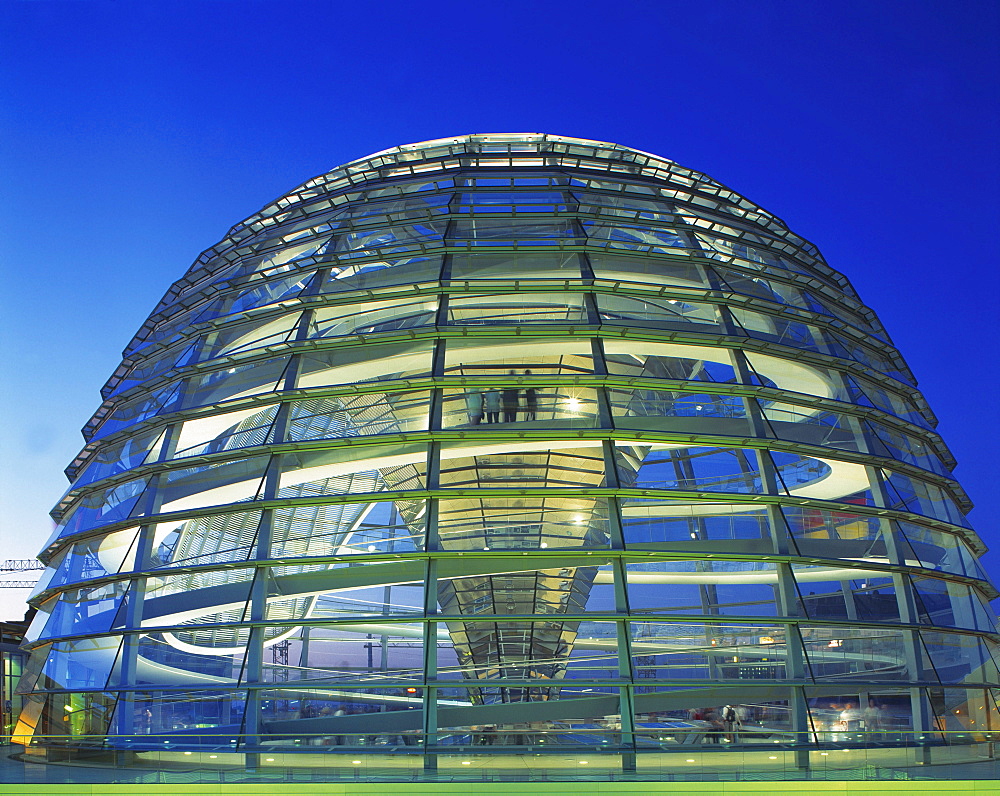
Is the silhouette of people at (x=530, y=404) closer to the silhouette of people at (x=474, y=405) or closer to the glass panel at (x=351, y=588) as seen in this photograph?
the silhouette of people at (x=474, y=405)

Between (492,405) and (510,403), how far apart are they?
38 centimetres

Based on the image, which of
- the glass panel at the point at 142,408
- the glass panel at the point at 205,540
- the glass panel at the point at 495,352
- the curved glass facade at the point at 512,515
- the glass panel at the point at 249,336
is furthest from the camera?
the glass panel at the point at 249,336

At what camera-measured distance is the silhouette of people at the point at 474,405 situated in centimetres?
1923

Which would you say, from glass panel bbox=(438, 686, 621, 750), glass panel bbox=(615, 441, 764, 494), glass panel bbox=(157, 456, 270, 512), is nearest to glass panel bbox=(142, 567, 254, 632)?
glass panel bbox=(157, 456, 270, 512)

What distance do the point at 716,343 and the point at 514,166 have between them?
9885mm

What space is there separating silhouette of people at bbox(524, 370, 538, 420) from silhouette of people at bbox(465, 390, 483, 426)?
37.0 inches

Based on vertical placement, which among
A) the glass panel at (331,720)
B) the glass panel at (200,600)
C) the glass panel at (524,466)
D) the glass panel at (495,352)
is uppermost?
the glass panel at (495,352)

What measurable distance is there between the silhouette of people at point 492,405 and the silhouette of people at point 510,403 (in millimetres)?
114

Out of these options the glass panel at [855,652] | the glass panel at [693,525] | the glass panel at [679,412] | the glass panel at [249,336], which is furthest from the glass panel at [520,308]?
the glass panel at [855,652]

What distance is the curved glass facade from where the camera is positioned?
53.6 ft

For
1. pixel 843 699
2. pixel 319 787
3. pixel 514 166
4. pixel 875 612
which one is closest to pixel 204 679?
pixel 319 787

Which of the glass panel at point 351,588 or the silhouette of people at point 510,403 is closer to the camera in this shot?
the glass panel at point 351,588

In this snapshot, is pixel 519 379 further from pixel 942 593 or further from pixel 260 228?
pixel 260 228

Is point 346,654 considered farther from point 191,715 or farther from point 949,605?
point 949,605
